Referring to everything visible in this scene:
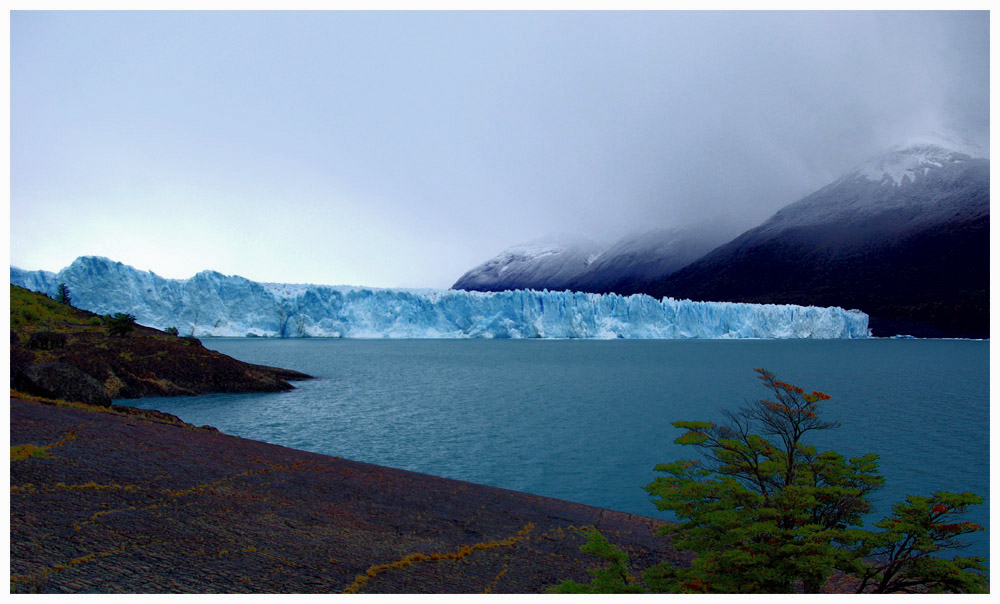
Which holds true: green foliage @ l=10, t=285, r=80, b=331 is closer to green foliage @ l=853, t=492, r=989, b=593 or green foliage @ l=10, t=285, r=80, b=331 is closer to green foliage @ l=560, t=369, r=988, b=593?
green foliage @ l=560, t=369, r=988, b=593

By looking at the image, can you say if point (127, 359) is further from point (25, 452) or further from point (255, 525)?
point (255, 525)

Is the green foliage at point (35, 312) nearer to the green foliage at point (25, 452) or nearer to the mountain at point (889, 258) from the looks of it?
the green foliage at point (25, 452)

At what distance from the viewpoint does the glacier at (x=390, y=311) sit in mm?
48531

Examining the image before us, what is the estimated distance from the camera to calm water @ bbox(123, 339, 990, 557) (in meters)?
11.5

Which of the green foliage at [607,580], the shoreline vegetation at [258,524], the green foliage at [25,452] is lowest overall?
the shoreline vegetation at [258,524]

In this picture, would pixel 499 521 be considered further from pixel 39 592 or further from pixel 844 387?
pixel 844 387

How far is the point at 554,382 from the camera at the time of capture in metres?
29.3

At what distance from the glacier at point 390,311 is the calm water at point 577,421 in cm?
2373

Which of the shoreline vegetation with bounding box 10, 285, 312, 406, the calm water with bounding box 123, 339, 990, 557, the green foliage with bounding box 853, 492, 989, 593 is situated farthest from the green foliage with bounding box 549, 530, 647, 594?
the shoreline vegetation with bounding box 10, 285, 312, 406

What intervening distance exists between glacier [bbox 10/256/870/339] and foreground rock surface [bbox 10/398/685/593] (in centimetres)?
4689

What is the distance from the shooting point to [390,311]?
190ft

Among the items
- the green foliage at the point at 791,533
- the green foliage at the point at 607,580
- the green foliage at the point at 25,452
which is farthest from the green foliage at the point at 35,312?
the green foliage at the point at 791,533

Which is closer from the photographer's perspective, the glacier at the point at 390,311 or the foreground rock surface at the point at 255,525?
the foreground rock surface at the point at 255,525

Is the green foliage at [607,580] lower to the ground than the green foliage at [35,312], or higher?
lower
